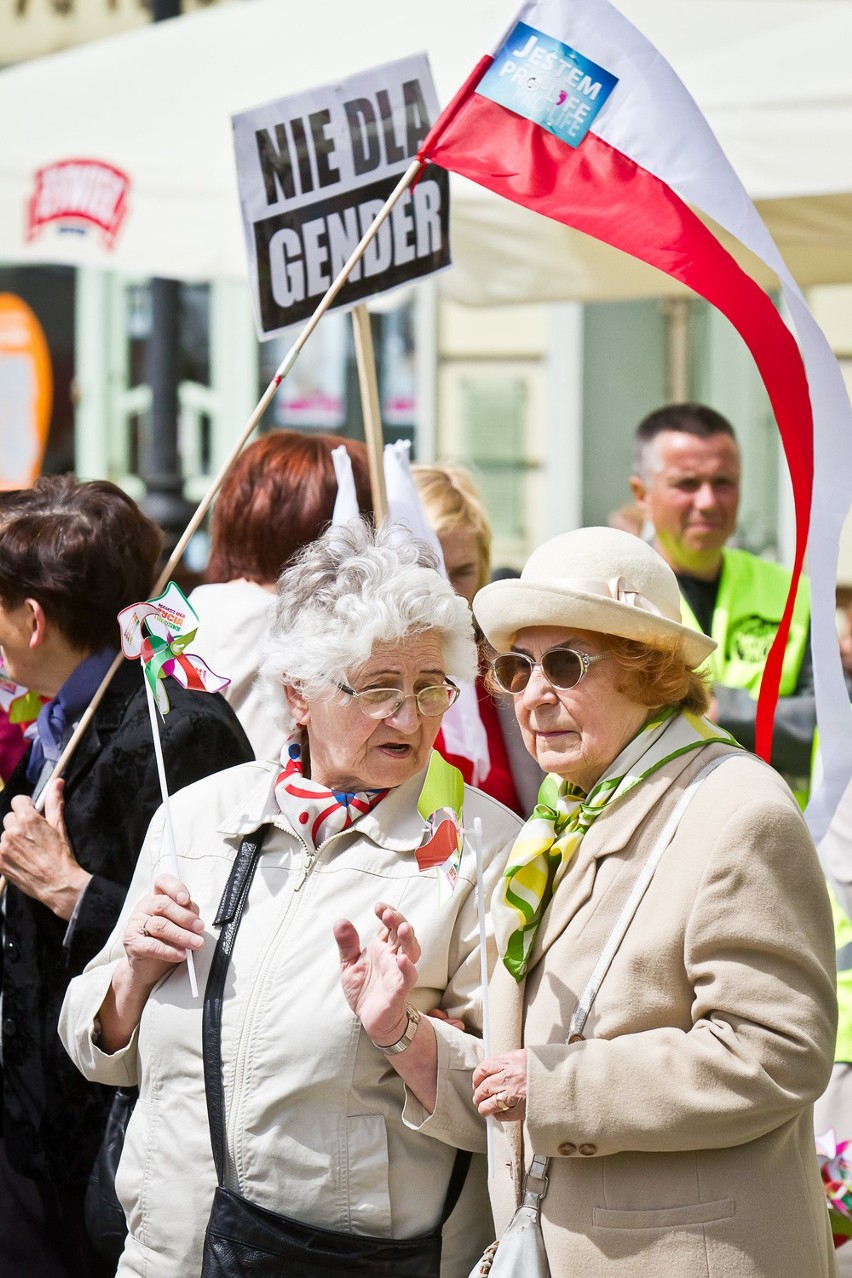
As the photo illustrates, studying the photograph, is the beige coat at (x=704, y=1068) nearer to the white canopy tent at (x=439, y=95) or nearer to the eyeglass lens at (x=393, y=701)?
the eyeglass lens at (x=393, y=701)

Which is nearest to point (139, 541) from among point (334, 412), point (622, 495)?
point (622, 495)

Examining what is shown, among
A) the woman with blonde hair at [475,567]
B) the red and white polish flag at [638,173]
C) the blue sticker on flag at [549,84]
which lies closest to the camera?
the red and white polish flag at [638,173]

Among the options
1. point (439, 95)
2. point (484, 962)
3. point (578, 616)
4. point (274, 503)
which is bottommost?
point (484, 962)

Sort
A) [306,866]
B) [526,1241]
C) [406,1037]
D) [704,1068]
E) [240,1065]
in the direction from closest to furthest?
1. [704,1068]
2. [526,1241]
3. [406,1037]
4. [240,1065]
5. [306,866]

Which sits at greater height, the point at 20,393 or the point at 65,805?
the point at 20,393

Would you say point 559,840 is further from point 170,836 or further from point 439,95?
point 439,95

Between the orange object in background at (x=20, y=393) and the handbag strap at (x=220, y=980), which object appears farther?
the orange object in background at (x=20, y=393)

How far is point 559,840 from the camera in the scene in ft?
8.05

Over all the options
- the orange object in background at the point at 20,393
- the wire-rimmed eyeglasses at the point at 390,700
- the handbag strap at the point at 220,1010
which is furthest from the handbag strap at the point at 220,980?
the orange object in background at the point at 20,393

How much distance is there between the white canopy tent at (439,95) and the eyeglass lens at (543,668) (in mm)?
2677

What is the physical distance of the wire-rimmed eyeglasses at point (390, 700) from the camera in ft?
8.82

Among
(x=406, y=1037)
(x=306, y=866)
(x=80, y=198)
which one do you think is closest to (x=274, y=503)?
(x=306, y=866)

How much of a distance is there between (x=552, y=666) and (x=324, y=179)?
5.84 ft

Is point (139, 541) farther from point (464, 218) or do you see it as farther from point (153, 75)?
point (153, 75)
